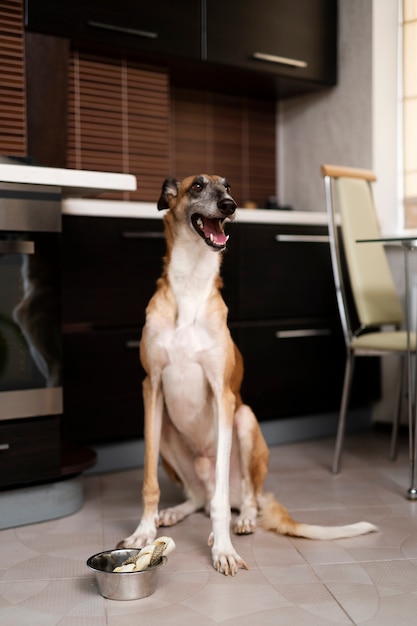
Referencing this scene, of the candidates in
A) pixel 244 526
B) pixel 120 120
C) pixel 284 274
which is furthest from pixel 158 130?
pixel 244 526

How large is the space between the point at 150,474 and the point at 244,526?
33 centimetres

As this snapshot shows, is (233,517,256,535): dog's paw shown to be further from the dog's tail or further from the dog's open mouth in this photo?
the dog's open mouth

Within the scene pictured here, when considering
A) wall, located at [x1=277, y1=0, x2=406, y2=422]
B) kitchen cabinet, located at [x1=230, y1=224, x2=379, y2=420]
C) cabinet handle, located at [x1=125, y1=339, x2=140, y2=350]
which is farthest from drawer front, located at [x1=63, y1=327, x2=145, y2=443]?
A: wall, located at [x1=277, y1=0, x2=406, y2=422]

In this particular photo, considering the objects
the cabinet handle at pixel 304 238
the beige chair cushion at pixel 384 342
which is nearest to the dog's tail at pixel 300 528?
the beige chair cushion at pixel 384 342

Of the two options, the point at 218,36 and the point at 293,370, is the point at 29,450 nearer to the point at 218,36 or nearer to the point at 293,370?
the point at 293,370

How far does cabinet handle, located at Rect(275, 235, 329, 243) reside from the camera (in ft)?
11.1

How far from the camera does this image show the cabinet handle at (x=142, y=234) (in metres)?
2.93

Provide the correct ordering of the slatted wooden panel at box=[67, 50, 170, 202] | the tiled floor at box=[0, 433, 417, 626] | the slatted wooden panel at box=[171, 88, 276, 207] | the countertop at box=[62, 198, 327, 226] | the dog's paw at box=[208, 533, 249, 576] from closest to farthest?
the tiled floor at box=[0, 433, 417, 626]
the dog's paw at box=[208, 533, 249, 576]
the countertop at box=[62, 198, 327, 226]
the slatted wooden panel at box=[67, 50, 170, 202]
the slatted wooden panel at box=[171, 88, 276, 207]

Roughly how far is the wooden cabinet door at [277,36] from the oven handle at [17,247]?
1.52 meters

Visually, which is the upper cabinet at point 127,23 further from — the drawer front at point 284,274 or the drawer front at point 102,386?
the drawer front at point 102,386

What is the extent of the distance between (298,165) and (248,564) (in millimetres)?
2574

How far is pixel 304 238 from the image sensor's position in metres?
3.45

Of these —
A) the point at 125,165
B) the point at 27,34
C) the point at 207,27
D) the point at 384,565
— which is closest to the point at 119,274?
the point at 125,165

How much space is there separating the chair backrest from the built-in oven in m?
1.16
